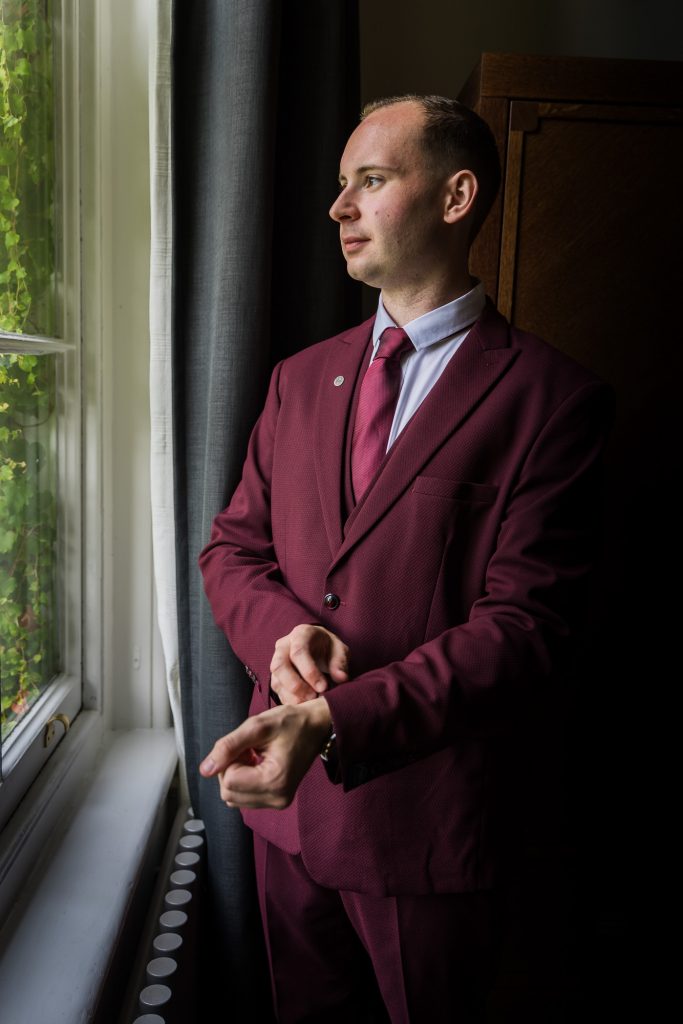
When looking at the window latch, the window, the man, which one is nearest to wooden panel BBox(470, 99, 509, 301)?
the man

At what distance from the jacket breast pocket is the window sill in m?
0.78

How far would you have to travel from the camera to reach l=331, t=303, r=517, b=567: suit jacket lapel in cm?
110

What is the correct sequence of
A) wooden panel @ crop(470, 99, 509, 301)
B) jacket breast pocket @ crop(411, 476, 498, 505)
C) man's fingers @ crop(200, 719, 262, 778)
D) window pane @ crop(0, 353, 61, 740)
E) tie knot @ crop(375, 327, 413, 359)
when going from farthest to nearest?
1. wooden panel @ crop(470, 99, 509, 301)
2. window pane @ crop(0, 353, 61, 740)
3. tie knot @ crop(375, 327, 413, 359)
4. jacket breast pocket @ crop(411, 476, 498, 505)
5. man's fingers @ crop(200, 719, 262, 778)

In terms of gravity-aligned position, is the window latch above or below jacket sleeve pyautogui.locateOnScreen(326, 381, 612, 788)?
below

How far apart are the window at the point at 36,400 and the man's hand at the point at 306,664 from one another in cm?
47

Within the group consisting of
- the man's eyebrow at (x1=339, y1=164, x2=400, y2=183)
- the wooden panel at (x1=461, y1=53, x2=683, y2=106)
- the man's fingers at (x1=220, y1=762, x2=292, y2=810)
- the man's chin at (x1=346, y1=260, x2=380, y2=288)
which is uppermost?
the wooden panel at (x1=461, y1=53, x2=683, y2=106)

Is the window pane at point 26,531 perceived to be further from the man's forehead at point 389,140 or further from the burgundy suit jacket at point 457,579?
the man's forehead at point 389,140

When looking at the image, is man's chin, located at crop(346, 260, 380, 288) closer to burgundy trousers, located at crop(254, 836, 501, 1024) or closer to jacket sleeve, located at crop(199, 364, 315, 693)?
jacket sleeve, located at crop(199, 364, 315, 693)

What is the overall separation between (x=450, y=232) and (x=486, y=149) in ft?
0.50

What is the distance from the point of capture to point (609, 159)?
1.44 m

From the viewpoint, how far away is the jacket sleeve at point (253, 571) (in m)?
1.12

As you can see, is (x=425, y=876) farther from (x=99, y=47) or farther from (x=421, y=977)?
(x=99, y=47)

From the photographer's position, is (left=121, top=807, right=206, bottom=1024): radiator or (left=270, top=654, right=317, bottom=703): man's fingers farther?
(left=121, top=807, right=206, bottom=1024): radiator

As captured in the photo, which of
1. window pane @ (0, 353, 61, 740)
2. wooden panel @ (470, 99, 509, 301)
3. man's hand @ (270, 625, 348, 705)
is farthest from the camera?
wooden panel @ (470, 99, 509, 301)
